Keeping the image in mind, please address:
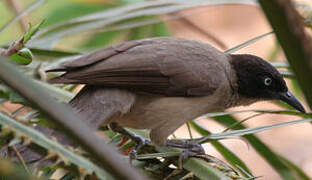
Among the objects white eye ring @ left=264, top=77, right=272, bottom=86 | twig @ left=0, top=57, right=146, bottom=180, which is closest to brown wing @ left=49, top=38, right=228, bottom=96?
white eye ring @ left=264, top=77, right=272, bottom=86

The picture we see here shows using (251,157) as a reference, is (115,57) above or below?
below

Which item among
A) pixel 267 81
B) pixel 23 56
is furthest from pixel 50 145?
pixel 267 81

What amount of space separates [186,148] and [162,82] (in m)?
0.54

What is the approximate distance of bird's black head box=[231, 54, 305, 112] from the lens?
2.98 meters

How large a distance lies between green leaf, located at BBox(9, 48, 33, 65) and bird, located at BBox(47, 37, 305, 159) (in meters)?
0.52

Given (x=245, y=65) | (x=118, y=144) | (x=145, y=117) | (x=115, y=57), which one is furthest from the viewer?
(x=245, y=65)

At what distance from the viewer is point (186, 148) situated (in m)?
2.28

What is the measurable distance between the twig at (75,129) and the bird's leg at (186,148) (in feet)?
4.15

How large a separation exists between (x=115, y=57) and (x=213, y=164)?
0.84 metres

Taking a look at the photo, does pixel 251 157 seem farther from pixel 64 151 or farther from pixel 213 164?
A: pixel 64 151

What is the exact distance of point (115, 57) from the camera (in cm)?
257

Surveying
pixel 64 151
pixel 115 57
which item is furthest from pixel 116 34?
pixel 64 151

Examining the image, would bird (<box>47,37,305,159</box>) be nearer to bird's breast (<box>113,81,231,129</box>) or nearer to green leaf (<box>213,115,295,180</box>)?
bird's breast (<box>113,81,231,129</box>)

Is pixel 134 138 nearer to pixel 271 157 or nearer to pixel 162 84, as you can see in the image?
pixel 162 84
